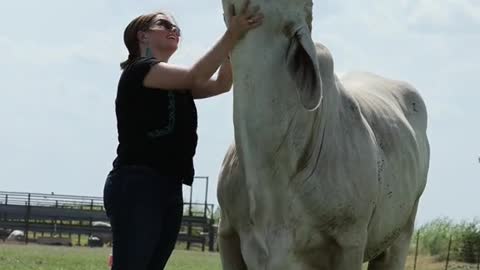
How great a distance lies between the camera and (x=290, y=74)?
15.1 feet

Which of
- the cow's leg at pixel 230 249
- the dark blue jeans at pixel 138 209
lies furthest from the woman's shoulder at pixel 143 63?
the cow's leg at pixel 230 249

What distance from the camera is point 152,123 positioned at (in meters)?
5.21

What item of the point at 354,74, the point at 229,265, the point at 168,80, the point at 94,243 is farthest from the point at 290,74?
the point at 94,243

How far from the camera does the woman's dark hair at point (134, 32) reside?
5441mm

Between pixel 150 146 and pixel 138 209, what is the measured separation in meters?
0.30

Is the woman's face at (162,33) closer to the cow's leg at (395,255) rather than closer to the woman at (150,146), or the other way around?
the woman at (150,146)

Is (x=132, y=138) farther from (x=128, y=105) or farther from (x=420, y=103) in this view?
(x=420, y=103)

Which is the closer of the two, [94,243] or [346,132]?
[346,132]

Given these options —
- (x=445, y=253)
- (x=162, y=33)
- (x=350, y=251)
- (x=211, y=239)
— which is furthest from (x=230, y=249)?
(x=211, y=239)

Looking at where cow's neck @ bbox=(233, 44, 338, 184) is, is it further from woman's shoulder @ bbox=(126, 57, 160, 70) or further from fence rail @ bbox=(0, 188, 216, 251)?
fence rail @ bbox=(0, 188, 216, 251)

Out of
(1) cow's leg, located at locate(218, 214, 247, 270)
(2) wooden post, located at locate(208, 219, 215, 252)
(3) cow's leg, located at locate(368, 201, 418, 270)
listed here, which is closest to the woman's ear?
(1) cow's leg, located at locate(218, 214, 247, 270)

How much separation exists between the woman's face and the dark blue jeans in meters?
0.63

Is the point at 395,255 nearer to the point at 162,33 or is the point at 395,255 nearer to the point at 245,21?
the point at 162,33

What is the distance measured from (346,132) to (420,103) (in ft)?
7.26
